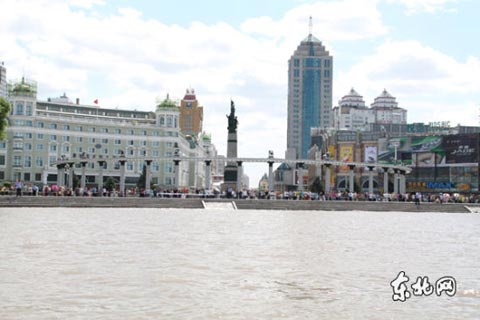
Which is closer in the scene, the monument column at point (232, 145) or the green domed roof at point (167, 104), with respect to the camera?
the monument column at point (232, 145)

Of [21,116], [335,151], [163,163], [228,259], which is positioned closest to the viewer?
[228,259]

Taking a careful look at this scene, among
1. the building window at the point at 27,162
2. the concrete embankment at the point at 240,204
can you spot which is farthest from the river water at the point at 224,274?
the building window at the point at 27,162

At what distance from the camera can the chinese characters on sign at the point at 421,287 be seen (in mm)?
19844

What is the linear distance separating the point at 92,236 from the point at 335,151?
15357 cm

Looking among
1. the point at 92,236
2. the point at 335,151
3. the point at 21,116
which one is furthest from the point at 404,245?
the point at 335,151

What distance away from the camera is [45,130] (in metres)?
134

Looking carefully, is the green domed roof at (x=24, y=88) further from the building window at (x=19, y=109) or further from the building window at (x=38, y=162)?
the building window at (x=38, y=162)

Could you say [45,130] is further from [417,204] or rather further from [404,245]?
[404,245]

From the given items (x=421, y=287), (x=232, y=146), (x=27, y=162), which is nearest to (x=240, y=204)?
(x=232, y=146)

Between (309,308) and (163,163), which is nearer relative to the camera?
(309,308)

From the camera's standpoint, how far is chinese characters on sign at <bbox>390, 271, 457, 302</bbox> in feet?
65.1

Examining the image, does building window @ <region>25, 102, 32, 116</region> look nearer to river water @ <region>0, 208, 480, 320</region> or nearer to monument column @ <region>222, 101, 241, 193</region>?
monument column @ <region>222, 101, 241, 193</region>

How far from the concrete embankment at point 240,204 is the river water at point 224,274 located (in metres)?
35.4

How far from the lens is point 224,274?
23688 millimetres
